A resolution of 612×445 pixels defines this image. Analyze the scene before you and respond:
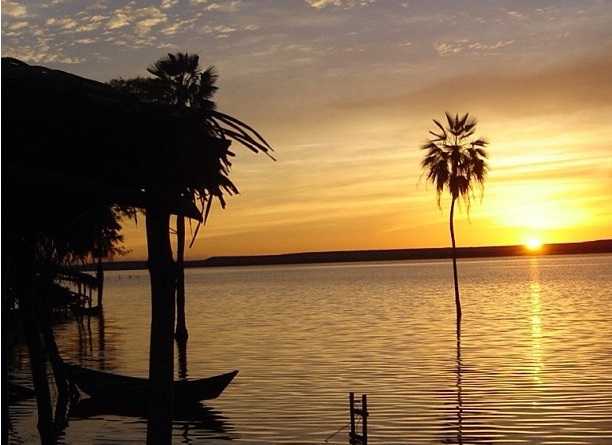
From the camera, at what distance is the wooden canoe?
24516 millimetres

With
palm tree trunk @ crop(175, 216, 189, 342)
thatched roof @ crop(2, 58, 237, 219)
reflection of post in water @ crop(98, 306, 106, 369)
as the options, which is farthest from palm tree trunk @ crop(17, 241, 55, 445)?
palm tree trunk @ crop(175, 216, 189, 342)

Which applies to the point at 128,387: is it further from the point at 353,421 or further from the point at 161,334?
the point at 161,334

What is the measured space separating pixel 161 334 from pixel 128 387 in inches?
559

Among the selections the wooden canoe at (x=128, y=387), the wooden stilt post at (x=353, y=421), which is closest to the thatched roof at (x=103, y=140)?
the wooden stilt post at (x=353, y=421)

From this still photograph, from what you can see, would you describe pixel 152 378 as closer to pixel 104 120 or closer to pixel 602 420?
pixel 104 120

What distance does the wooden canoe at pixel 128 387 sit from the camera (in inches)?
965

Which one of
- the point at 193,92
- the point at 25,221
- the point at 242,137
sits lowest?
the point at 25,221

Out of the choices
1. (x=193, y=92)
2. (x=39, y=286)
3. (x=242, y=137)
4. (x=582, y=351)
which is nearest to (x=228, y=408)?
(x=39, y=286)

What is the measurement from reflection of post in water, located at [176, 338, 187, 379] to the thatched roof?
23.6 metres

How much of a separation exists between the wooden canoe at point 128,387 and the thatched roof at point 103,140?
569 inches

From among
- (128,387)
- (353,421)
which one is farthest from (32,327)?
(128,387)

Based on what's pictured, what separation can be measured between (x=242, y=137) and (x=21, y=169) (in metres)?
2.73

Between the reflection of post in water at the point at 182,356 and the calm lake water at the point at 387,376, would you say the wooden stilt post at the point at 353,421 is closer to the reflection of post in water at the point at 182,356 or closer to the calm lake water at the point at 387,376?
the calm lake water at the point at 387,376

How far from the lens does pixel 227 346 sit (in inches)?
1801
